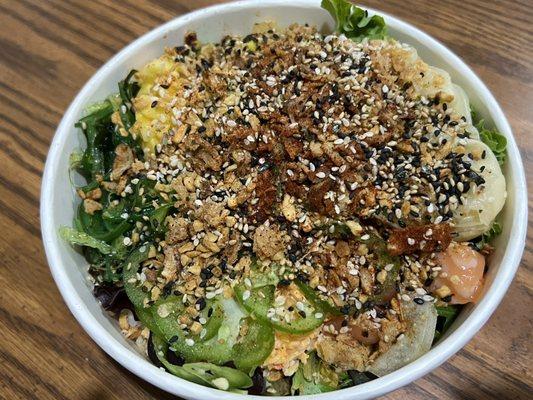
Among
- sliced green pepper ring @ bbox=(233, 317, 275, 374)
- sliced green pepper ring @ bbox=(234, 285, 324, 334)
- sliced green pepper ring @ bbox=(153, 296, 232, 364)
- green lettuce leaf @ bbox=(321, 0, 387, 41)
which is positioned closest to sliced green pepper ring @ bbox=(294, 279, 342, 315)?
sliced green pepper ring @ bbox=(234, 285, 324, 334)

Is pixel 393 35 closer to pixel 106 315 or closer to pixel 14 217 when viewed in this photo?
pixel 106 315

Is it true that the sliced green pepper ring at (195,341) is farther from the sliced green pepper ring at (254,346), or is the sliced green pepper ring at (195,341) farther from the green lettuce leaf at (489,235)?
the green lettuce leaf at (489,235)

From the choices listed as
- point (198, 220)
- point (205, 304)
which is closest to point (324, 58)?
point (198, 220)

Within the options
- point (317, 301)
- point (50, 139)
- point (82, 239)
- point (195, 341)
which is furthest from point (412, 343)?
point (50, 139)

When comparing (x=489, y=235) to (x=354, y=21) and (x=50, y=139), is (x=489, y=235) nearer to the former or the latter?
(x=354, y=21)

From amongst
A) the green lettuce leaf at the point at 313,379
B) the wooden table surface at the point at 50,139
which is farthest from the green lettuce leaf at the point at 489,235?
the green lettuce leaf at the point at 313,379
